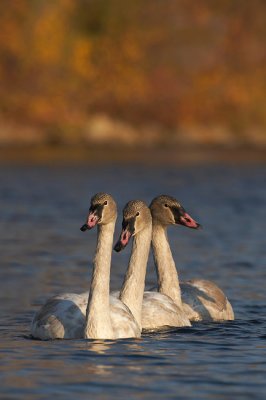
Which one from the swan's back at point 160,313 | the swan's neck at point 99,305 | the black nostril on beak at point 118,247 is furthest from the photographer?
the swan's back at point 160,313

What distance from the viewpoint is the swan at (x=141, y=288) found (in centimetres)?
1349

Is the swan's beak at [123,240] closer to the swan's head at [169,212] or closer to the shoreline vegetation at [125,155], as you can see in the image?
the swan's head at [169,212]

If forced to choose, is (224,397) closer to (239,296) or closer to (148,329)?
(148,329)

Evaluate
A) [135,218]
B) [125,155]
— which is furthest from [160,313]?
[125,155]

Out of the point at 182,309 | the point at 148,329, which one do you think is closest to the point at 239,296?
the point at 182,309

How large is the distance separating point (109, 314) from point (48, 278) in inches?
229

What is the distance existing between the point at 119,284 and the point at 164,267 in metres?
2.92

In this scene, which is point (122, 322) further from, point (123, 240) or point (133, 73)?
point (133, 73)

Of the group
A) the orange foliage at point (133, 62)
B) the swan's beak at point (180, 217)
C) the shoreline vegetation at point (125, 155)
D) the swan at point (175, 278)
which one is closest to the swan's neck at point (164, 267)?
the swan at point (175, 278)

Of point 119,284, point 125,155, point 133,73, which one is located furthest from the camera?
point 133,73

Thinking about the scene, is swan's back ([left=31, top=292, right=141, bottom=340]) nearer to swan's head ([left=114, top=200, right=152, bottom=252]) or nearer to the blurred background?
swan's head ([left=114, top=200, right=152, bottom=252])

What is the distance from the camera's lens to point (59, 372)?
11234 millimetres

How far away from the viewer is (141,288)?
44.6 feet

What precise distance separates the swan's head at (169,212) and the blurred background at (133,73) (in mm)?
47351
